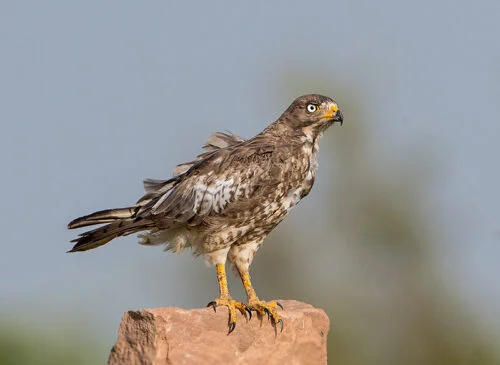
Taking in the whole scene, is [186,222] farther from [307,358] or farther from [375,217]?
[375,217]

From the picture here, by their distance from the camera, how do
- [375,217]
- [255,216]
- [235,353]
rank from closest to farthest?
1. [235,353]
2. [255,216]
3. [375,217]

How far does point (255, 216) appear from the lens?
38.7 feet

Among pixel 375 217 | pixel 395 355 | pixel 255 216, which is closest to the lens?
pixel 255 216

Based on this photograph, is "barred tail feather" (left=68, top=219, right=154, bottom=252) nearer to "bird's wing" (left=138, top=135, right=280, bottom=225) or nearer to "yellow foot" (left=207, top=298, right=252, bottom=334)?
"bird's wing" (left=138, top=135, right=280, bottom=225)

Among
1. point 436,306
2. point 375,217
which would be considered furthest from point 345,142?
point 436,306

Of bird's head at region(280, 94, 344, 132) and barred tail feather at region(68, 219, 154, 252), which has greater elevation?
bird's head at region(280, 94, 344, 132)

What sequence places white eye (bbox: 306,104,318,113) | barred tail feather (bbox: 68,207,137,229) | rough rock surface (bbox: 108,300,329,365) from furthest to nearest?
1. white eye (bbox: 306,104,318,113)
2. barred tail feather (bbox: 68,207,137,229)
3. rough rock surface (bbox: 108,300,329,365)

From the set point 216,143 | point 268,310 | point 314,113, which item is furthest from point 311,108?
point 268,310

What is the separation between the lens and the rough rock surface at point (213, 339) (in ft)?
34.2

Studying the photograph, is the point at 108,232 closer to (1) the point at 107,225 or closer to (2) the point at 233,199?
(1) the point at 107,225

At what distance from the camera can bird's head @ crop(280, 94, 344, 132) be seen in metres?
12.3

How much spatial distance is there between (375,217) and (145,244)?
12.7m

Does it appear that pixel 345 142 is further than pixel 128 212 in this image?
Yes

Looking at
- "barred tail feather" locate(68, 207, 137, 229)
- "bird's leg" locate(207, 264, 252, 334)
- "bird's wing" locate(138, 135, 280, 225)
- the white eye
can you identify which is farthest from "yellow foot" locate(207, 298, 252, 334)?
the white eye
